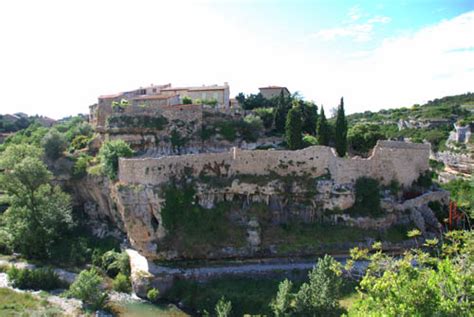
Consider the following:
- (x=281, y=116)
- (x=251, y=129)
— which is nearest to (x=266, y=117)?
(x=281, y=116)

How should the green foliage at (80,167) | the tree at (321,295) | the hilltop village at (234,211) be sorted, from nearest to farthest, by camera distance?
the tree at (321,295) < the hilltop village at (234,211) < the green foliage at (80,167)

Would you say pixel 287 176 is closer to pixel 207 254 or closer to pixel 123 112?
pixel 207 254

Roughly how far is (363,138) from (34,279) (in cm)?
3492

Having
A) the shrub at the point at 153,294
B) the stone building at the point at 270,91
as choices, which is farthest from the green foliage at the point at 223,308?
the stone building at the point at 270,91

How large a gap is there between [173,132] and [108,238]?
13154 millimetres

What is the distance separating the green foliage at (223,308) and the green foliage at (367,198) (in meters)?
13.8

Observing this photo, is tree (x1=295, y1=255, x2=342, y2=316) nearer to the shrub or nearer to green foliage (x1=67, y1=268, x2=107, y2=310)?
the shrub

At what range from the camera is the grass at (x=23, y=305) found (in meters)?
26.5

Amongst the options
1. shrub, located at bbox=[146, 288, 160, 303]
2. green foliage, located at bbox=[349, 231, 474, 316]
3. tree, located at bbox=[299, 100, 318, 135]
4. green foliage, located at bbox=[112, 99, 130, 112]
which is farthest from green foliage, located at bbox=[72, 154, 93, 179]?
green foliage, located at bbox=[349, 231, 474, 316]

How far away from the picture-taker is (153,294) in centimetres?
2838

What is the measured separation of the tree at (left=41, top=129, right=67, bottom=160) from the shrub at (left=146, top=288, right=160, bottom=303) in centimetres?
2351

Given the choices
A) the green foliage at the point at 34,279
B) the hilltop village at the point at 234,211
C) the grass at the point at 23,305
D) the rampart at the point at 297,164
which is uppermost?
the rampart at the point at 297,164

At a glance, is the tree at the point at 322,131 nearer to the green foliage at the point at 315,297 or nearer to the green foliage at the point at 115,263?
the green foliage at the point at 315,297

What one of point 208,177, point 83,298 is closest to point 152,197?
point 208,177
